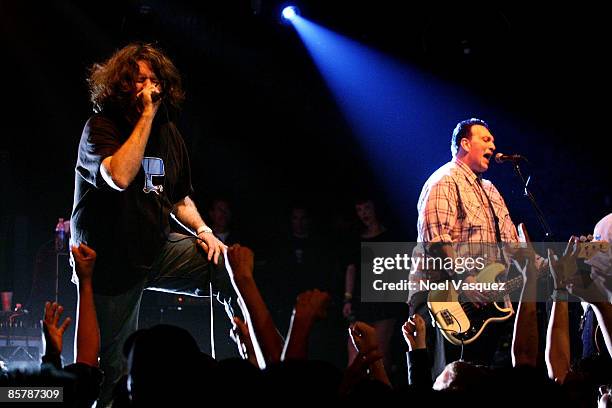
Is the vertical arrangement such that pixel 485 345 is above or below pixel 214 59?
below

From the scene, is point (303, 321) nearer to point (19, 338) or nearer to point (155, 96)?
point (155, 96)

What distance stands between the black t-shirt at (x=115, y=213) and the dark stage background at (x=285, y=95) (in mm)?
4658

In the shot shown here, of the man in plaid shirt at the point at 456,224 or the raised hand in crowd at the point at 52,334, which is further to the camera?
the man in plaid shirt at the point at 456,224

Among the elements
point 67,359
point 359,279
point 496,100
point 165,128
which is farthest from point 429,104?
point 165,128

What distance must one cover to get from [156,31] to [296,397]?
724cm

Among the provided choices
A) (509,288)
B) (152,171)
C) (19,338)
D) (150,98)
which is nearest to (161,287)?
(152,171)

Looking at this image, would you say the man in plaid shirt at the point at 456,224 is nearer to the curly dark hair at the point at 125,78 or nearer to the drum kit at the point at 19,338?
the curly dark hair at the point at 125,78

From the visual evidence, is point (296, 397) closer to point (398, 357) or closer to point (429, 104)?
point (398, 357)

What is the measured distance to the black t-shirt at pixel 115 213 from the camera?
3768mm

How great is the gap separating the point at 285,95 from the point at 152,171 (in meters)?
5.99

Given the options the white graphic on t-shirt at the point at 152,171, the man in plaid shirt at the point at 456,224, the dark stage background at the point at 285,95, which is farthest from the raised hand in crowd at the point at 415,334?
the dark stage background at the point at 285,95

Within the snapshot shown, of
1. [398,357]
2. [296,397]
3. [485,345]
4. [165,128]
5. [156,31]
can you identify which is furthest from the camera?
[156,31]

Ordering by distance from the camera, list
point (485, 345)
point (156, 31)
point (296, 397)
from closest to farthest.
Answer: point (296, 397) → point (485, 345) → point (156, 31)

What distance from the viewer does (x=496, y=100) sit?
934 cm
